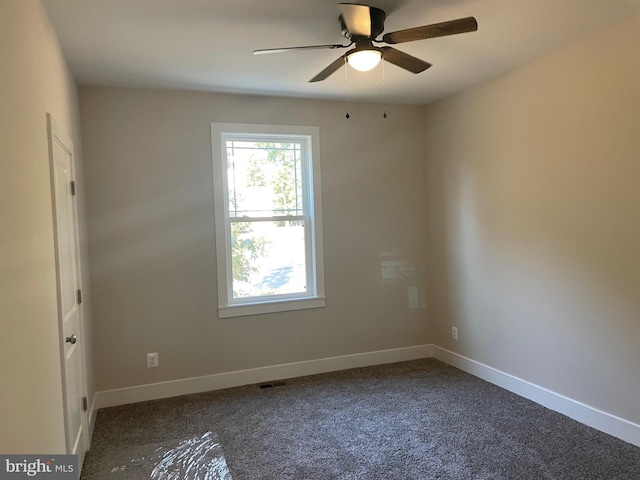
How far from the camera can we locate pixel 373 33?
7.85 feet

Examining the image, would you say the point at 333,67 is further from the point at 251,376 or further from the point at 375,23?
the point at 251,376

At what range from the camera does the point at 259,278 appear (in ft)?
13.5

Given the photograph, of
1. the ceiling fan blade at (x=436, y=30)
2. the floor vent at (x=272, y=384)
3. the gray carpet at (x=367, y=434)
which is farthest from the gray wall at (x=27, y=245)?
the floor vent at (x=272, y=384)

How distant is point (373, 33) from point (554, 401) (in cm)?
284

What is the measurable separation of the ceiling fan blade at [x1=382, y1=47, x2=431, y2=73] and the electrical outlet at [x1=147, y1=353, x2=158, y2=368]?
293 cm

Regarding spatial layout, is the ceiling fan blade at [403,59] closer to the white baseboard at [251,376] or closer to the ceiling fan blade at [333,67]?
the ceiling fan blade at [333,67]

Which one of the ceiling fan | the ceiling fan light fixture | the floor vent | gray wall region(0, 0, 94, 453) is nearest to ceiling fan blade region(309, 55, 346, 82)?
the ceiling fan

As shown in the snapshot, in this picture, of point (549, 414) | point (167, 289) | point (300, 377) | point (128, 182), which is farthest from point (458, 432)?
point (128, 182)

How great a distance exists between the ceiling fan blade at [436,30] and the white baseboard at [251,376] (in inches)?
117

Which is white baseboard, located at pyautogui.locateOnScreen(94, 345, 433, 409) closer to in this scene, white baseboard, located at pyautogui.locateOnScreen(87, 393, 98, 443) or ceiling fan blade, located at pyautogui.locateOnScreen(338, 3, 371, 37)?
white baseboard, located at pyautogui.locateOnScreen(87, 393, 98, 443)

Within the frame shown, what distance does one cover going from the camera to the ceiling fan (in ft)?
6.86

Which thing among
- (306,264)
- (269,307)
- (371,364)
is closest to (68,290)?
(269,307)

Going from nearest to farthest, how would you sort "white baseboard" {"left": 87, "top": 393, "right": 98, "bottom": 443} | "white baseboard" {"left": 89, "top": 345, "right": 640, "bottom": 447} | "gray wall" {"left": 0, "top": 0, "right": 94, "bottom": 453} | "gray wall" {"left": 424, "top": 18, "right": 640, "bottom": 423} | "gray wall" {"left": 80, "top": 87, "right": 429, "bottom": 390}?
1. "gray wall" {"left": 0, "top": 0, "right": 94, "bottom": 453}
2. "gray wall" {"left": 424, "top": 18, "right": 640, "bottom": 423}
3. "white baseboard" {"left": 89, "top": 345, "right": 640, "bottom": 447}
4. "white baseboard" {"left": 87, "top": 393, "right": 98, "bottom": 443}
5. "gray wall" {"left": 80, "top": 87, "right": 429, "bottom": 390}

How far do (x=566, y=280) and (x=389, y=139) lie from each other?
2.14 metres
